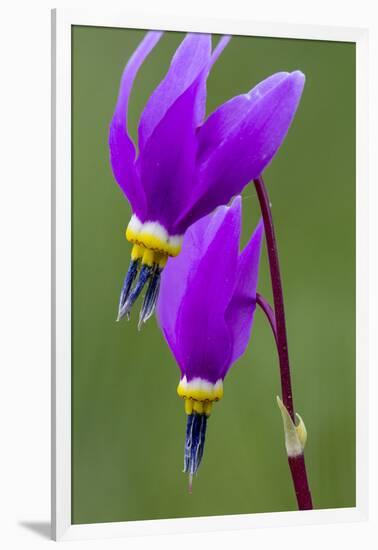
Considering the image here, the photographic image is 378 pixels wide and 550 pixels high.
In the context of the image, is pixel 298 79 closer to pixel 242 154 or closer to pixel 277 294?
pixel 242 154

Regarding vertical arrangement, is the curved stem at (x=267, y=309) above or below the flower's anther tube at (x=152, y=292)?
below

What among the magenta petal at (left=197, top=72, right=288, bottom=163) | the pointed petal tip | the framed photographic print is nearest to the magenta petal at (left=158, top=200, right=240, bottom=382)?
the framed photographic print

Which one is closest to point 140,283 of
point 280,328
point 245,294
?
point 245,294

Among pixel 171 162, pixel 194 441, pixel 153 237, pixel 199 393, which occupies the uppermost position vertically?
pixel 171 162

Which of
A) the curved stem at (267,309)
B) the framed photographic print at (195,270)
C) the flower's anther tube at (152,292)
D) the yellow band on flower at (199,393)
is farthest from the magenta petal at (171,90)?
the yellow band on flower at (199,393)

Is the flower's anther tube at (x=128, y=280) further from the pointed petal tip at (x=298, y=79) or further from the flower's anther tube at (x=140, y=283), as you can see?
the pointed petal tip at (x=298, y=79)
